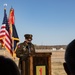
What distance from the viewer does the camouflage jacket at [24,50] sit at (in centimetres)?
781

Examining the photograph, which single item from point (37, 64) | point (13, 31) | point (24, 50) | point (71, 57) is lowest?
point (37, 64)

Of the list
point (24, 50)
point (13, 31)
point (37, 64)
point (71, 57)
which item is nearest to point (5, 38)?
point (13, 31)

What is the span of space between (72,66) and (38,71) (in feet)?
20.6

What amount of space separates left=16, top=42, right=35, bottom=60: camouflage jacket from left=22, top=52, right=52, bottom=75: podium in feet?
0.63

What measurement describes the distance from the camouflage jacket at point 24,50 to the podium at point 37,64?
0.19m

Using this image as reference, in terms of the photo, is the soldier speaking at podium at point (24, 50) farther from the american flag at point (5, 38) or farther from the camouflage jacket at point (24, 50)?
the american flag at point (5, 38)

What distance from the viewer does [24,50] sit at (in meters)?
7.95

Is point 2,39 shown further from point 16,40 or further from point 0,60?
point 0,60

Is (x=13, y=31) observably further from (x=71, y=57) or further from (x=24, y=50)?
(x=71, y=57)

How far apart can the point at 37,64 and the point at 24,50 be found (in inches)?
24.2

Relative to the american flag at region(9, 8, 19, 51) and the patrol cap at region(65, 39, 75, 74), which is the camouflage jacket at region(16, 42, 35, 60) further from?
the patrol cap at region(65, 39, 75, 74)

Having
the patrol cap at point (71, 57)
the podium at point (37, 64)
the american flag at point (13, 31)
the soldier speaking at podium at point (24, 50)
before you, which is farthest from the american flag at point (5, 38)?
the patrol cap at point (71, 57)

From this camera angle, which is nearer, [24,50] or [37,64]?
[37,64]

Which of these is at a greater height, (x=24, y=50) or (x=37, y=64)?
(x=24, y=50)
